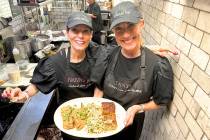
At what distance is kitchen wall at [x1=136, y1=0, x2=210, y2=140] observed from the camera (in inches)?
36.0

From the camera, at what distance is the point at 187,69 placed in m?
1.09

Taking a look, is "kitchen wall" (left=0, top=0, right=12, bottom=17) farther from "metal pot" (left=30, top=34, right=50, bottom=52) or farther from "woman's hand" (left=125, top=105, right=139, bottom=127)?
"woman's hand" (left=125, top=105, right=139, bottom=127)

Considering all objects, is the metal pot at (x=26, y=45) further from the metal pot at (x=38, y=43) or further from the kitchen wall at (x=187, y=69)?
the kitchen wall at (x=187, y=69)

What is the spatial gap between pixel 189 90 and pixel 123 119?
48 centimetres

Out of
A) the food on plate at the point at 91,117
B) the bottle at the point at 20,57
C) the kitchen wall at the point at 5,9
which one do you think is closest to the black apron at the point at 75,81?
the food on plate at the point at 91,117

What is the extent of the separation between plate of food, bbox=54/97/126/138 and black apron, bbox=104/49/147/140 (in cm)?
5

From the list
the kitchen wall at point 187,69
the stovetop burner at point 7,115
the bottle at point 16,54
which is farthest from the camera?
the bottle at point 16,54

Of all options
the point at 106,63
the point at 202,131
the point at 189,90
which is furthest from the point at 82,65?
the point at 202,131

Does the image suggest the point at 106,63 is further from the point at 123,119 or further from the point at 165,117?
the point at 165,117

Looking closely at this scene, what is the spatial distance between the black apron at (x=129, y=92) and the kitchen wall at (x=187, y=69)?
0.20 m

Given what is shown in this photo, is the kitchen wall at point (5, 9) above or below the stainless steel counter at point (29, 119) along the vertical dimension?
above

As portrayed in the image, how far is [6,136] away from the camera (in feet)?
4.52

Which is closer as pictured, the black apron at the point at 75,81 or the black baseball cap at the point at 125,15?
the black baseball cap at the point at 125,15

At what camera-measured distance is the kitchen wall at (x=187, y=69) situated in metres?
0.91
